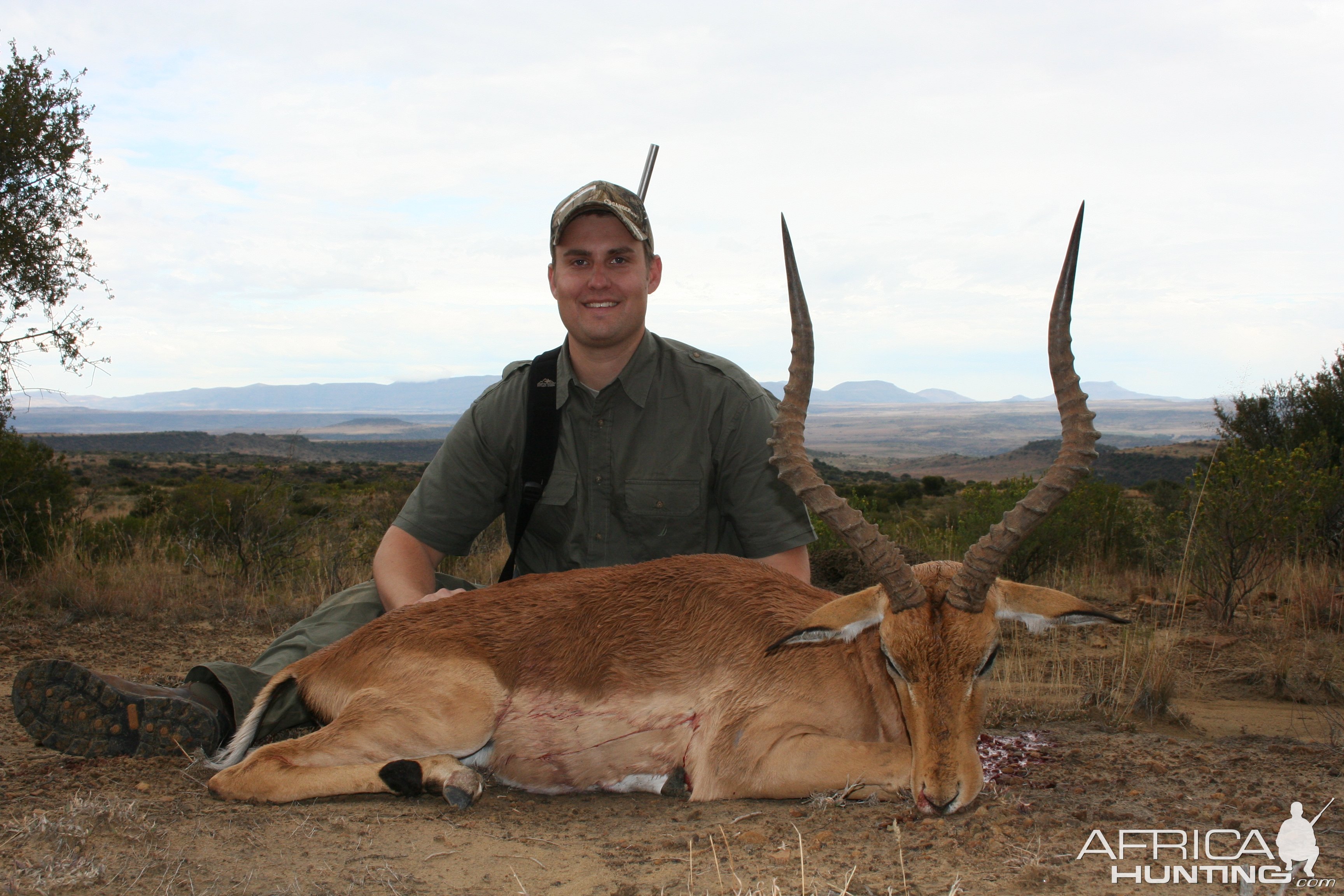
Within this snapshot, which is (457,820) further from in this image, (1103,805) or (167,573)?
(167,573)

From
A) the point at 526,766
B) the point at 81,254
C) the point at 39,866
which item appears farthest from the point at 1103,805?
the point at 81,254

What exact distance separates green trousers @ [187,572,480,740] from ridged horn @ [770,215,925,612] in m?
2.84

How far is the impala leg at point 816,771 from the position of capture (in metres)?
3.94

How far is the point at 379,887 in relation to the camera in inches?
124

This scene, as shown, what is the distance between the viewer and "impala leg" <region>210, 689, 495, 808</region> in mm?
4043

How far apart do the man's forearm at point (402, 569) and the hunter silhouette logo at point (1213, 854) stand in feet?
12.9

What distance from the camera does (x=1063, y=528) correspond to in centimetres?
1248

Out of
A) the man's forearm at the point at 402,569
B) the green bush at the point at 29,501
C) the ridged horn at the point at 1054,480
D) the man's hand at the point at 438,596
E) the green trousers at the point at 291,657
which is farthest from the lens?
the green bush at the point at 29,501

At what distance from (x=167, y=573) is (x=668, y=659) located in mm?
8460

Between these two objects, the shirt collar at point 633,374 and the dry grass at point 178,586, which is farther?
the dry grass at point 178,586

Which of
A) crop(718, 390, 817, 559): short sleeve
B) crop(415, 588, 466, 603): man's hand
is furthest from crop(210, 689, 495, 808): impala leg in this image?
crop(718, 390, 817, 559): short sleeve

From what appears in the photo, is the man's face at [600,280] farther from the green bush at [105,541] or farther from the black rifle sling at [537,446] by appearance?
the green bush at [105,541]

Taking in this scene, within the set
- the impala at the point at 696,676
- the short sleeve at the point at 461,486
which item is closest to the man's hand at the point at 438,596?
the impala at the point at 696,676

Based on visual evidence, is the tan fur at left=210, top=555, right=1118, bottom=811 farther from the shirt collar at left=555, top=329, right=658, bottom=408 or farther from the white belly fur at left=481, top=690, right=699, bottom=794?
the shirt collar at left=555, top=329, right=658, bottom=408
